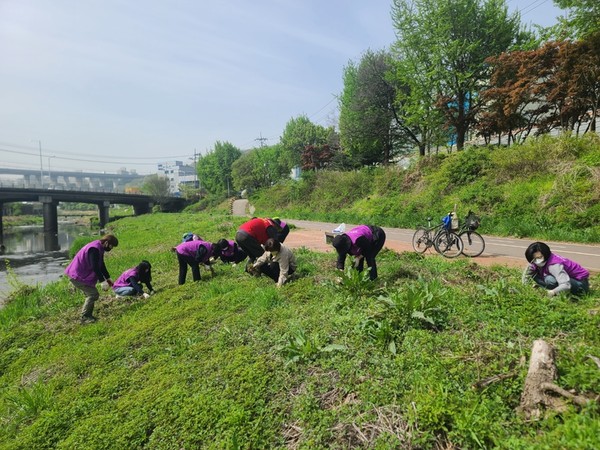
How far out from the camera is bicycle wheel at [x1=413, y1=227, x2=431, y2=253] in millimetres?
9859

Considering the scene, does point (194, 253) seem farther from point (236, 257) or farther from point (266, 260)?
point (266, 260)

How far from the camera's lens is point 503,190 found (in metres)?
15.1

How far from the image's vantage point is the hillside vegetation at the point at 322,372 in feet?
8.53

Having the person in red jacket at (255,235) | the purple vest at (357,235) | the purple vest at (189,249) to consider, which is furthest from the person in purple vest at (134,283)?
the purple vest at (357,235)

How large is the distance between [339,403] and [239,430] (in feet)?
2.95

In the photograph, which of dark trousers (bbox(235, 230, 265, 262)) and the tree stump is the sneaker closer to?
dark trousers (bbox(235, 230, 265, 262))

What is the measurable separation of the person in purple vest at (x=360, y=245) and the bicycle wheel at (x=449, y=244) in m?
3.95

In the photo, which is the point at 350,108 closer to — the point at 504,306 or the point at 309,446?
the point at 504,306

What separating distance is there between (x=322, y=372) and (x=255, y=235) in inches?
159

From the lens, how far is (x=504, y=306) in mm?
4055

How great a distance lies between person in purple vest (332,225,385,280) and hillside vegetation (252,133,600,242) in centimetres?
847

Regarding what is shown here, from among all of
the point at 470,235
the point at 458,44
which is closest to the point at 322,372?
the point at 470,235

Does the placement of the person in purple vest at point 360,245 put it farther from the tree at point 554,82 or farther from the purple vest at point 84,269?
the tree at point 554,82

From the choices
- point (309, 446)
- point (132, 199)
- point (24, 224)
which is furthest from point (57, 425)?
point (24, 224)
